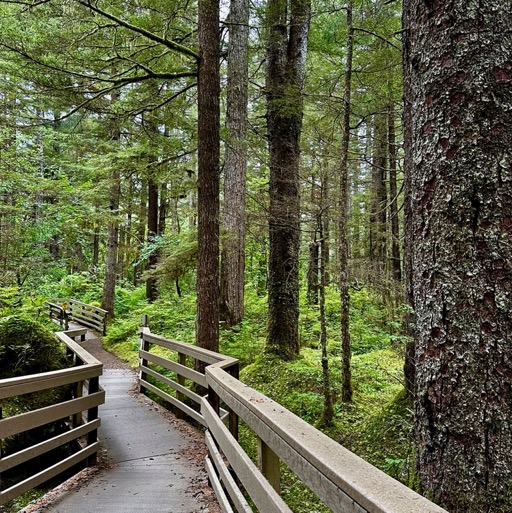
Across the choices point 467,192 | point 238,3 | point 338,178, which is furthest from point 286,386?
point 238,3

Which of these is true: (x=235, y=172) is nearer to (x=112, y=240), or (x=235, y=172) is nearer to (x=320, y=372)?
(x=320, y=372)

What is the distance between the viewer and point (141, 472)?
4402 millimetres

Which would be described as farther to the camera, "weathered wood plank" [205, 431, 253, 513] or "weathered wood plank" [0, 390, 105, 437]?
"weathered wood plank" [0, 390, 105, 437]

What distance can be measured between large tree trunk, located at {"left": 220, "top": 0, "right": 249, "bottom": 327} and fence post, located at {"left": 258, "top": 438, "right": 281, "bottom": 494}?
786cm

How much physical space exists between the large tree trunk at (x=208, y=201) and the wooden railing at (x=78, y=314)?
10.1m

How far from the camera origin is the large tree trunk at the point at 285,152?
26.1 ft

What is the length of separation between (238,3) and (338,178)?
625cm

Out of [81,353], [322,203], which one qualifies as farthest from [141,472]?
[322,203]

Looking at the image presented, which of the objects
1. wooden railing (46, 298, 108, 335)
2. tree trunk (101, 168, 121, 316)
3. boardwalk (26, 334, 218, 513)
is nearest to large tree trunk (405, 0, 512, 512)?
boardwalk (26, 334, 218, 513)

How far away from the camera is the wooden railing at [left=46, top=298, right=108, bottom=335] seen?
15.7 m

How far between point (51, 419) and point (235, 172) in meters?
7.53

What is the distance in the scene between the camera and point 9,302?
34.2 feet

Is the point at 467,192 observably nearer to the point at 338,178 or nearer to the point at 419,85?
the point at 419,85

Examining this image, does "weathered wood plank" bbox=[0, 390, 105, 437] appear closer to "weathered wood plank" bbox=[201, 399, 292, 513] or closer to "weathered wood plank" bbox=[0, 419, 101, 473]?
"weathered wood plank" bbox=[0, 419, 101, 473]
